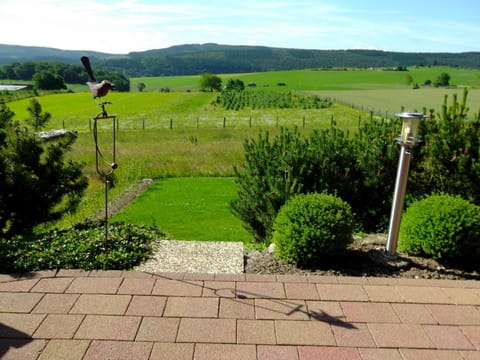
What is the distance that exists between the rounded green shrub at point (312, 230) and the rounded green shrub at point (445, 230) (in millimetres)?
886

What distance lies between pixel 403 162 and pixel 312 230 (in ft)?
4.83

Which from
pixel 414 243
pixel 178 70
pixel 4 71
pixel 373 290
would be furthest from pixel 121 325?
pixel 178 70

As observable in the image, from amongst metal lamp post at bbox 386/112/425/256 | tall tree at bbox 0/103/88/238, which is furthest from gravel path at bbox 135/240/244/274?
tall tree at bbox 0/103/88/238

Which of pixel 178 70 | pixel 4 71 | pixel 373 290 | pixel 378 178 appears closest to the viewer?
pixel 373 290

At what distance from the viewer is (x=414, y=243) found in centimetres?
534

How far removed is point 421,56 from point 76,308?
199m

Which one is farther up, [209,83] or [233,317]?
[233,317]

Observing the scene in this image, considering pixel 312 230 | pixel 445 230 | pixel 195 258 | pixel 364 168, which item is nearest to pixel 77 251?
pixel 195 258

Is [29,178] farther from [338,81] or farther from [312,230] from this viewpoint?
[338,81]

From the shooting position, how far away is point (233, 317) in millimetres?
3945

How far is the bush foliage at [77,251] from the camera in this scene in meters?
4.95

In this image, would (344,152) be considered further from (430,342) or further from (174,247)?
(430,342)

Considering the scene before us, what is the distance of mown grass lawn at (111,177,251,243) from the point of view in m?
9.51

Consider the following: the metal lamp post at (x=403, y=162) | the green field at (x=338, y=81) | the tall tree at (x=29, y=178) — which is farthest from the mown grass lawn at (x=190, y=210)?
the green field at (x=338, y=81)
